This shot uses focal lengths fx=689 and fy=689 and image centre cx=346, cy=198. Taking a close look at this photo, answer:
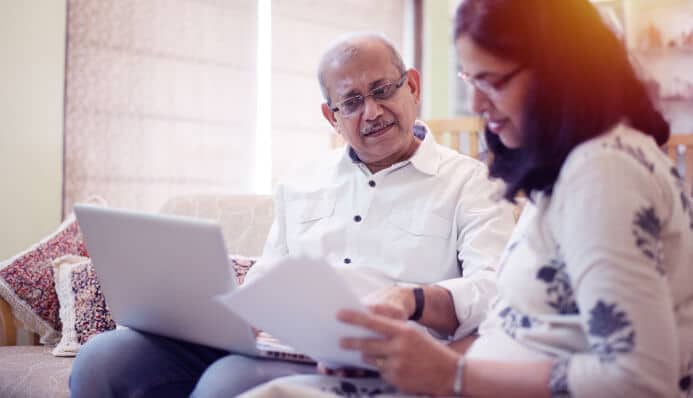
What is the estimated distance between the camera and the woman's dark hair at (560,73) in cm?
86

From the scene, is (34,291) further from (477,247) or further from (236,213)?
(477,247)

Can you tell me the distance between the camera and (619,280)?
0.75 metres

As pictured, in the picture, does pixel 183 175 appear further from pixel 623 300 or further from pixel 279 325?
pixel 623 300

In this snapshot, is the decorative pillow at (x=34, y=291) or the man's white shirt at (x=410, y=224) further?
the decorative pillow at (x=34, y=291)

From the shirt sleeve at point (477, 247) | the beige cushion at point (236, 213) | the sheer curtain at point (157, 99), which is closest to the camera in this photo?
the shirt sleeve at point (477, 247)

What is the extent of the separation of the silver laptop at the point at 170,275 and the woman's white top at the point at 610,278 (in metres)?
0.39

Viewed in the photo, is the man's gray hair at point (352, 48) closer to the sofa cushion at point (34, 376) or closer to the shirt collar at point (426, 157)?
the shirt collar at point (426, 157)

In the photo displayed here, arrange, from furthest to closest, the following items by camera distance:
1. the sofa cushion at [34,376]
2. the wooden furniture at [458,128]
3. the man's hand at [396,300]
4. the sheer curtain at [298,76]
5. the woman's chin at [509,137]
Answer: the sheer curtain at [298,76]
the wooden furniture at [458,128]
the sofa cushion at [34,376]
the man's hand at [396,300]
the woman's chin at [509,137]

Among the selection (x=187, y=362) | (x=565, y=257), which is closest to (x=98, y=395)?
(x=187, y=362)

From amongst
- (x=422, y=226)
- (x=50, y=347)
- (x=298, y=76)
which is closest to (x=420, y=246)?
(x=422, y=226)

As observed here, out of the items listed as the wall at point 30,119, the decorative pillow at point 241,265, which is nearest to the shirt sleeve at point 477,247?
the decorative pillow at point 241,265

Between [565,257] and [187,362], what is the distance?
2.76ft

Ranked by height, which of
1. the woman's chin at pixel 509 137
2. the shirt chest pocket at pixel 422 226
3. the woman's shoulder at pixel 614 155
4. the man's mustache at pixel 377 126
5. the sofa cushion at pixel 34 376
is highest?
the man's mustache at pixel 377 126

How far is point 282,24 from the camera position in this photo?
3.69 metres
